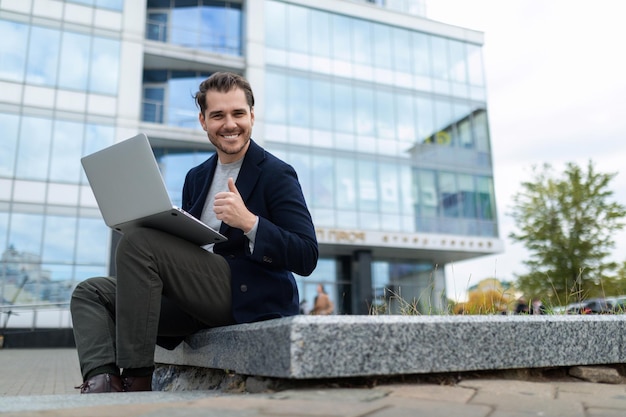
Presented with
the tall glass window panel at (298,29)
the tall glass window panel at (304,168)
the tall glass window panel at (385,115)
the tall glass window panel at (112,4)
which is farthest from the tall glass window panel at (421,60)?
the tall glass window panel at (112,4)

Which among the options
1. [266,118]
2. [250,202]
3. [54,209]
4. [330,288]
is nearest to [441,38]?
[266,118]

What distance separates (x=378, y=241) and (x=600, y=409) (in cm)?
2007

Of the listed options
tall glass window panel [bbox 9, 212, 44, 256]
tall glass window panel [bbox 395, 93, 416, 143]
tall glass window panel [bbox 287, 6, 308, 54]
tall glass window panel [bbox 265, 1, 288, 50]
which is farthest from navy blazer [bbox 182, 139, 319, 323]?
tall glass window panel [bbox 395, 93, 416, 143]

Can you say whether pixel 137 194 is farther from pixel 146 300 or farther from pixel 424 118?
pixel 424 118

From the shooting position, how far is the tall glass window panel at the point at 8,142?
17766 mm

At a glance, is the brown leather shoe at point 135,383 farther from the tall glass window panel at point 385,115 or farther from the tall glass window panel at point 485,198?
the tall glass window panel at point 485,198

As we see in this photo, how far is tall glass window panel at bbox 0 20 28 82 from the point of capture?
722 inches

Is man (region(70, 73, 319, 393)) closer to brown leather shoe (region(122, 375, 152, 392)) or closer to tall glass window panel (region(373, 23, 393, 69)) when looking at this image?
brown leather shoe (region(122, 375, 152, 392))

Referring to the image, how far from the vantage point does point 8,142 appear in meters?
18.0

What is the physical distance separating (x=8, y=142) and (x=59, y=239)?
Result: 348 cm

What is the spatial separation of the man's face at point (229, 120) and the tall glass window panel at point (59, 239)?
16326mm

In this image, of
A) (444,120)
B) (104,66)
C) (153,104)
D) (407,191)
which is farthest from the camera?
(444,120)

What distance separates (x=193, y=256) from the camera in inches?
105

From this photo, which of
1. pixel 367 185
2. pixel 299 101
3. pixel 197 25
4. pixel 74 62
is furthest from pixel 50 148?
pixel 367 185
